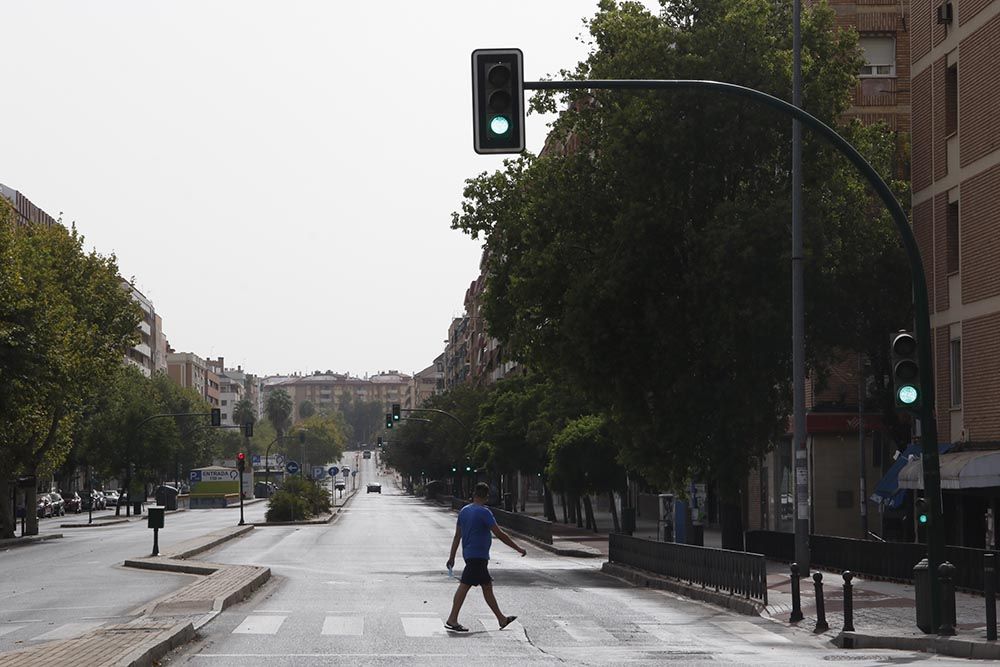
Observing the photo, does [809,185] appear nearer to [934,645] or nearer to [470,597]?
[470,597]

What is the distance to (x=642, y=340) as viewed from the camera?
34219 millimetres

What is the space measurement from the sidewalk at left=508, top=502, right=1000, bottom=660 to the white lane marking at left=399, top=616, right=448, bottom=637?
4674mm

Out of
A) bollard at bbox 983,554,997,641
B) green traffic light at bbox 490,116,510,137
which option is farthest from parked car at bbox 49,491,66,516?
green traffic light at bbox 490,116,510,137

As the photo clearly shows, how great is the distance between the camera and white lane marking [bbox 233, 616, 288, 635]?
17.9 metres

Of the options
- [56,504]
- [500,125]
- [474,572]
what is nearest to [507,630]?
[474,572]

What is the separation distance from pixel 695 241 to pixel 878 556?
811 cm

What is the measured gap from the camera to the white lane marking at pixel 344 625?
1797 centimetres

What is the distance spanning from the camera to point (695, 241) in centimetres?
3288

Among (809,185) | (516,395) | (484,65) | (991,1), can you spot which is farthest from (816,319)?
(516,395)

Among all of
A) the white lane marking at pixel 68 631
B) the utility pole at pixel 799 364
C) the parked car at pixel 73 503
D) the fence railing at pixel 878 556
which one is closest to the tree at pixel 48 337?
the fence railing at pixel 878 556

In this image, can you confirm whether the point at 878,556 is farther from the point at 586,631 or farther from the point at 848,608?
the point at 586,631

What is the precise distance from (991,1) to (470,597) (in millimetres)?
17103

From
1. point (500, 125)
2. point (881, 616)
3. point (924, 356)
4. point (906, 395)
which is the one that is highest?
point (500, 125)

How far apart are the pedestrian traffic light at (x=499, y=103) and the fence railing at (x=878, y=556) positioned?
11.3m
